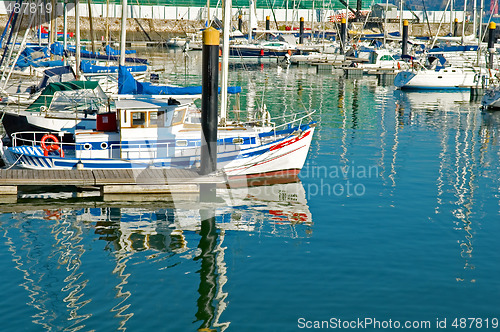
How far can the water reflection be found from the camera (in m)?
14.4

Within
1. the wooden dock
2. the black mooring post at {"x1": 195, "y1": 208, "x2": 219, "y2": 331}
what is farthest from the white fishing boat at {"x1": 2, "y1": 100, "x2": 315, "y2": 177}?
the black mooring post at {"x1": 195, "y1": 208, "x2": 219, "y2": 331}

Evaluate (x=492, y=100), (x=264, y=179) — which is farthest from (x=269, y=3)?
(x=264, y=179)

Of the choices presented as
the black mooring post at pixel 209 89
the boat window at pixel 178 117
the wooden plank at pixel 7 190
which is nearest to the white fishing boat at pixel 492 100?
the boat window at pixel 178 117

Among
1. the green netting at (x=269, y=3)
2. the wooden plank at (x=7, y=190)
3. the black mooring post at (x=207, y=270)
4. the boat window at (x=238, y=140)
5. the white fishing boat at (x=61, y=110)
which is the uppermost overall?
the green netting at (x=269, y=3)

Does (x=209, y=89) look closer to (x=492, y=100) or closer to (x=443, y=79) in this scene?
(x=492, y=100)

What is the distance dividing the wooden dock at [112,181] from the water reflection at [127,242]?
665 millimetres

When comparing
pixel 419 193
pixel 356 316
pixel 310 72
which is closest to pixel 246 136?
pixel 419 193

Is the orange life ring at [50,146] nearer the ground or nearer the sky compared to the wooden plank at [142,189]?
nearer the sky

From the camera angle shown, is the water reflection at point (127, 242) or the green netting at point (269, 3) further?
the green netting at point (269, 3)

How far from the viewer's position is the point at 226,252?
17.8 m

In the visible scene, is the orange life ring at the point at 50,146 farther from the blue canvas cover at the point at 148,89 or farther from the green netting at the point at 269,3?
the green netting at the point at 269,3

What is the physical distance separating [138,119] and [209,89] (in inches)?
143

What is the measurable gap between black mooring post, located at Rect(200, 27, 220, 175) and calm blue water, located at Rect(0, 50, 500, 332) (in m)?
2.24

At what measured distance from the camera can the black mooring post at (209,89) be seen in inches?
830
